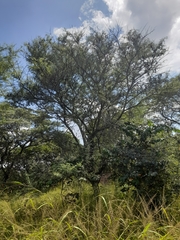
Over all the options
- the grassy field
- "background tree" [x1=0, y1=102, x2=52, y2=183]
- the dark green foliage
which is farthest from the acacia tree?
the grassy field

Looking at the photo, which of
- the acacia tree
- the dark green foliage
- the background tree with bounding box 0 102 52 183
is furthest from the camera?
the background tree with bounding box 0 102 52 183

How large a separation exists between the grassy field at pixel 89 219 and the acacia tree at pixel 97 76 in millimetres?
3896

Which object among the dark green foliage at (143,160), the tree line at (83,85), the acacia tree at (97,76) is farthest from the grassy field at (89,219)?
the acacia tree at (97,76)

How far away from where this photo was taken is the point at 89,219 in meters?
2.84

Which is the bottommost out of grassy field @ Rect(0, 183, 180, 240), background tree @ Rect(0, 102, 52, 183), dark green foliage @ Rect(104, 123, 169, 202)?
grassy field @ Rect(0, 183, 180, 240)

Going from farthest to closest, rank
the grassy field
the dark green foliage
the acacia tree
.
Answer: the acacia tree
the dark green foliage
the grassy field

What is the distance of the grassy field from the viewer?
2240 millimetres

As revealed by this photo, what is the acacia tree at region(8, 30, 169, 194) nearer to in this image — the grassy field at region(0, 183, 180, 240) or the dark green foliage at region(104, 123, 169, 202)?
the dark green foliage at region(104, 123, 169, 202)

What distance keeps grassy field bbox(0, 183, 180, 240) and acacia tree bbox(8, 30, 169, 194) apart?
390 cm

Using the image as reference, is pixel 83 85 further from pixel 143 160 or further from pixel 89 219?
pixel 89 219

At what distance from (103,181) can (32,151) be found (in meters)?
6.71

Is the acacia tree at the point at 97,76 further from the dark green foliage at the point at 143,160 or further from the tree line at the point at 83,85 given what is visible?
the dark green foliage at the point at 143,160

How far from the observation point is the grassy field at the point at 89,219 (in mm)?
2240

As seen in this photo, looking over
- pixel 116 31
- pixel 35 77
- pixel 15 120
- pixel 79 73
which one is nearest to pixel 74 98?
pixel 79 73
